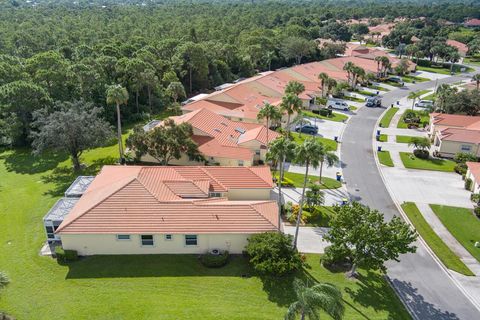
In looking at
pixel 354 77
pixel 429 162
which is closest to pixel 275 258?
pixel 429 162

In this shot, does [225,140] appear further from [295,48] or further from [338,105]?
[295,48]

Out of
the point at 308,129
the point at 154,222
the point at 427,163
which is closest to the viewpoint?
the point at 154,222

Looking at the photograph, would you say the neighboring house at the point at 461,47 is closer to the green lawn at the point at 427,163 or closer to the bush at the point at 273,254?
the green lawn at the point at 427,163

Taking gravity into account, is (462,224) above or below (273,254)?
below

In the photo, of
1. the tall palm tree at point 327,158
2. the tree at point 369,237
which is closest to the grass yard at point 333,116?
the tall palm tree at point 327,158

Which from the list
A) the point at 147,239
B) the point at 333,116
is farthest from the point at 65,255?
the point at 333,116

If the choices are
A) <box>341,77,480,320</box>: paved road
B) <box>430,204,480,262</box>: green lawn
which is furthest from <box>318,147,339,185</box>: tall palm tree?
<box>430,204,480,262</box>: green lawn

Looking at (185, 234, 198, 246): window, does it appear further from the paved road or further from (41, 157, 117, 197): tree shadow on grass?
(41, 157, 117, 197): tree shadow on grass
